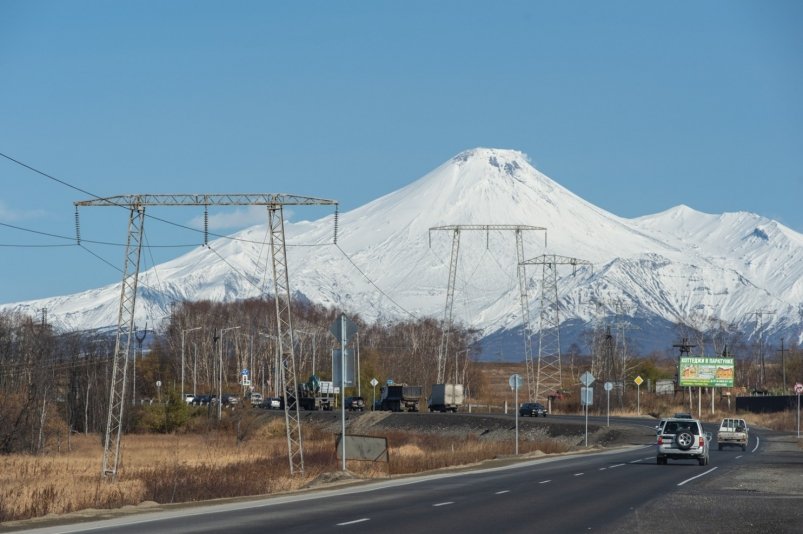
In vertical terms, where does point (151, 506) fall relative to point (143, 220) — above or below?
below

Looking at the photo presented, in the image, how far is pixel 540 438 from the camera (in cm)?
7981

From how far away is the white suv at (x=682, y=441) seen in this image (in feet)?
152

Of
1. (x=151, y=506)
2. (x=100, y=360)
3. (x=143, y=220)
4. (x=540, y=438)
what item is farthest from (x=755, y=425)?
(x=151, y=506)

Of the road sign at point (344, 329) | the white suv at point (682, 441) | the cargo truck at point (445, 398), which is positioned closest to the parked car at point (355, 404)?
the cargo truck at point (445, 398)

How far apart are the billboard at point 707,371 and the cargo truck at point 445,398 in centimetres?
2033

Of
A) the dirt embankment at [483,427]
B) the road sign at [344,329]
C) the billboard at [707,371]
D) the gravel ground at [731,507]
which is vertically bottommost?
the dirt embankment at [483,427]

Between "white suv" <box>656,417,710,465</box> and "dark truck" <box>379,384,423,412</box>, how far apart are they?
231 feet

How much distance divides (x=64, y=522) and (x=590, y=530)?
9.04 metres

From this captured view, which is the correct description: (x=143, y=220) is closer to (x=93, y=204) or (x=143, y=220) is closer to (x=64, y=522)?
(x=93, y=204)

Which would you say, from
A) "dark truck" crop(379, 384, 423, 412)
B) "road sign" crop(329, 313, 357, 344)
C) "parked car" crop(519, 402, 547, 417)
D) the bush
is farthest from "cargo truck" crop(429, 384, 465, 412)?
"road sign" crop(329, 313, 357, 344)

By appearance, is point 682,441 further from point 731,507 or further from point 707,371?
point 707,371

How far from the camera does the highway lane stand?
70.6 ft

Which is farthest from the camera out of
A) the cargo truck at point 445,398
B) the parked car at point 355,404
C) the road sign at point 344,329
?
the parked car at point 355,404

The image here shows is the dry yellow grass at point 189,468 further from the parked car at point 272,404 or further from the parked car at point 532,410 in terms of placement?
the parked car at point 272,404
